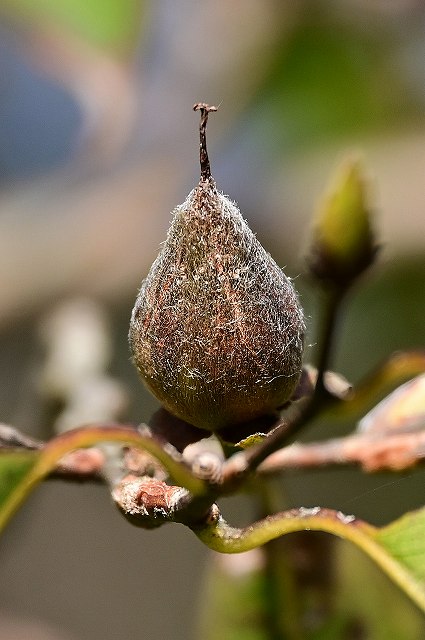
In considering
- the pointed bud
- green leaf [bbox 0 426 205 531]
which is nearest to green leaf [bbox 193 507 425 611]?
green leaf [bbox 0 426 205 531]

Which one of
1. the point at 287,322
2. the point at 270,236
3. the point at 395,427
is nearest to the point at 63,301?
the point at 270,236

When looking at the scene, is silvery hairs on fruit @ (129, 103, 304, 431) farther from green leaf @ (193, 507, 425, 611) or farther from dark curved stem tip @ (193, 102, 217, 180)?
green leaf @ (193, 507, 425, 611)

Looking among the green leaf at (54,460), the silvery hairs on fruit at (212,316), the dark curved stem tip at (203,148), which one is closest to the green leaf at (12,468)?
the green leaf at (54,460)

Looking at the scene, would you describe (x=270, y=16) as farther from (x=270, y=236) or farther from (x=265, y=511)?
(x=265, y=511)

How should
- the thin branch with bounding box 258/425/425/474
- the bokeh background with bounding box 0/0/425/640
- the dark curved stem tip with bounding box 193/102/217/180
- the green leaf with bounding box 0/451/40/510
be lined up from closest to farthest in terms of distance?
the dark curved stem tip with bounding box 193/102/217/180 → the green leaf with bounding box 0/451/40/510 → the thin branch with bounding box 258/425/425/474 → the bokeh background with bounding box 0/0/425/640

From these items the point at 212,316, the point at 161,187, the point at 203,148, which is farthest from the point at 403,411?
the point at 161,187

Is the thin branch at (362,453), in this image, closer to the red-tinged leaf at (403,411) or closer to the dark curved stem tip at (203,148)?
the red-tinged leaf at (403,411)

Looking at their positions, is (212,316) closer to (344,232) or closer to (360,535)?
(344,232)
